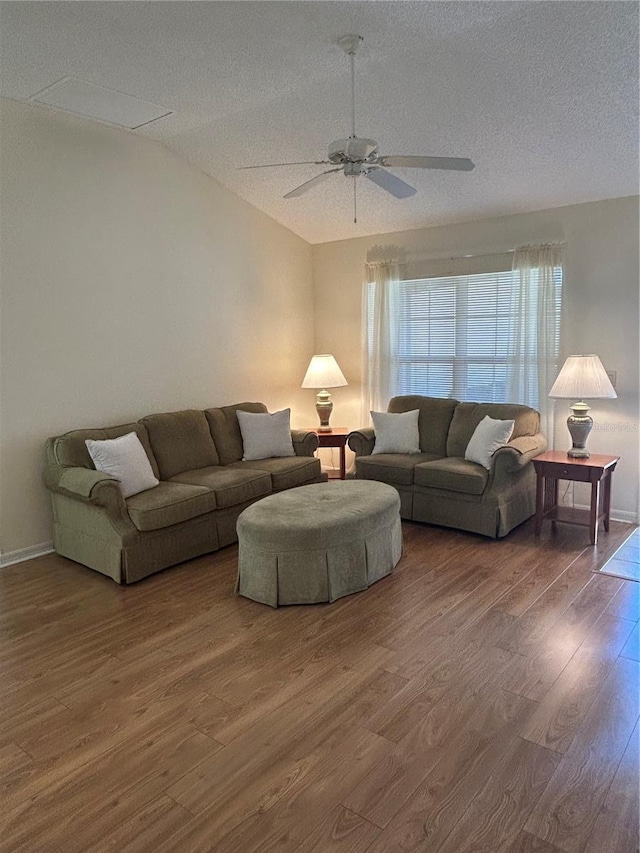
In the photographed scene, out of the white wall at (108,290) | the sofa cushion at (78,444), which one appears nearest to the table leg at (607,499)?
the white wall at (108,290)

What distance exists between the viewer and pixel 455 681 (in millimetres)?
2596

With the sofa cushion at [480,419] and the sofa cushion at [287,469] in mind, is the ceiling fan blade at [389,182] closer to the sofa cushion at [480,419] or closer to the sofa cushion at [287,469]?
the sofa cushion at [480,419]

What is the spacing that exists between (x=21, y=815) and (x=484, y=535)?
3.34m

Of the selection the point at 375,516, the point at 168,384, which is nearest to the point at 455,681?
the point at 375,516

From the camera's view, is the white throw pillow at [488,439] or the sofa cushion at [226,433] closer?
the white throw pillow at [488,439]

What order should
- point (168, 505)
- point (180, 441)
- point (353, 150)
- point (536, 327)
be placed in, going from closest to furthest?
point (353, 150)
point (168, 505)
point (180, 441)
point (536, 327)

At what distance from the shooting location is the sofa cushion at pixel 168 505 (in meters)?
3.73

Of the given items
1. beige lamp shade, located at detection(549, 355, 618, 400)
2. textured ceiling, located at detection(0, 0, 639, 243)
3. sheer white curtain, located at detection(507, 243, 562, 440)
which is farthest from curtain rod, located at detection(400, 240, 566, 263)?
beige lamp shade, located at detection(549, 355, 618, 400)

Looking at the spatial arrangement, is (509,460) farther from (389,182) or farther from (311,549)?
(389,182)

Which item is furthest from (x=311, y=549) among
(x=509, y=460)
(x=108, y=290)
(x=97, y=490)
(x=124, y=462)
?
(x=108, y=290)

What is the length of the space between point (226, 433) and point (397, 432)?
1.48 m

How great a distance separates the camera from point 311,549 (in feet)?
10.9

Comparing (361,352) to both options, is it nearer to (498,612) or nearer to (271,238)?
(271,238)

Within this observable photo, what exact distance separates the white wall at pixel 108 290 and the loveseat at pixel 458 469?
62.4 inches
